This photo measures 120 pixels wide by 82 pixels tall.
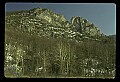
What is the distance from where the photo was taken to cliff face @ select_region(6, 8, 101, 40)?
327 cm

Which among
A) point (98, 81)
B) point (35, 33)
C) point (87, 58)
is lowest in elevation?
point (98, 81)

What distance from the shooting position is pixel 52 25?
3.29m

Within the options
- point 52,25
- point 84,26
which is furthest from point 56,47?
point 84,26

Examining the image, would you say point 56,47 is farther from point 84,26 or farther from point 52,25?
point 84,26

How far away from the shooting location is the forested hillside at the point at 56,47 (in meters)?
3.25

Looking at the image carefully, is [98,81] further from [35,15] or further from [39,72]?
[35,15]

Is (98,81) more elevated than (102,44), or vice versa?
(102,44)

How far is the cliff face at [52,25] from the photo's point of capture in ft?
10.7

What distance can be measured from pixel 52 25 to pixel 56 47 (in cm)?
21

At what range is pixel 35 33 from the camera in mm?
3287

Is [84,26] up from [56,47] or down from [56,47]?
up

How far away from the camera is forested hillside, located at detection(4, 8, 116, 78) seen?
3254mm

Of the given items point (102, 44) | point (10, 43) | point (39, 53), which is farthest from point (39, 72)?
point (102, 44)

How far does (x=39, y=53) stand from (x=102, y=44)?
0.60 meters
